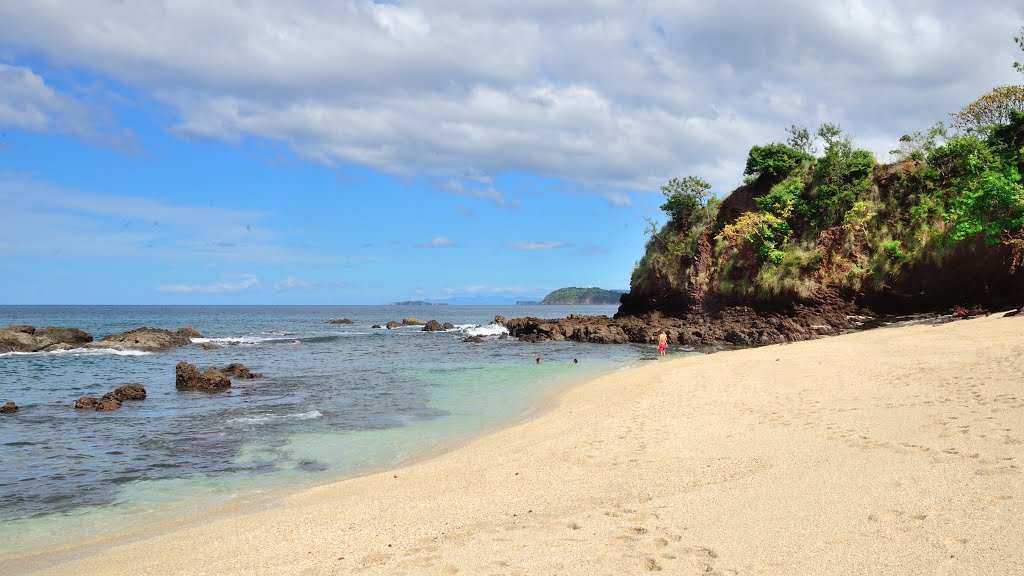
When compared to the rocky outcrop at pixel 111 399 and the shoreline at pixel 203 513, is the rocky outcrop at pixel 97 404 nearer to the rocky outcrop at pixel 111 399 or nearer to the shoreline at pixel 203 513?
the rocky outcrop at pixel 111 399

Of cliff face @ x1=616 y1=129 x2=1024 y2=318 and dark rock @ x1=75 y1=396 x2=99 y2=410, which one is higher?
cliff face @ x1=616 y1=129 x2=1024 y2=318

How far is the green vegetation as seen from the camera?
24.4m

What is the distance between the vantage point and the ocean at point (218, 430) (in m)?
8.54

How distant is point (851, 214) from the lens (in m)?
30.3

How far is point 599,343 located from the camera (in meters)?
35.6

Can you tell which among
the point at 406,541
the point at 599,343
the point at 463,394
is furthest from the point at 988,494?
the point at 599,343

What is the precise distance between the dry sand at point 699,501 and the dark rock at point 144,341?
3499 cm

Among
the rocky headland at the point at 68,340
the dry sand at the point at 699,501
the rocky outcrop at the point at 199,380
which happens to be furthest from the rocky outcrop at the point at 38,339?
the dry sand at the point at 699,501

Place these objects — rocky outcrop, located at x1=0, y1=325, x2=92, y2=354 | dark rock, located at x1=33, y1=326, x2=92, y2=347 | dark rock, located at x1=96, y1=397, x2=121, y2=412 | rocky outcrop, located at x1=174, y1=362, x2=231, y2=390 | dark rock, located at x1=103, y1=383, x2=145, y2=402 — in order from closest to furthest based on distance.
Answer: dark rock, located at x1=96, y1=397, x2=121, y2=412, dark rock, located at x1=103, y1=383, x2=145, y2=402, rocky outcrop, located at x1=174, y1=362, x2=231, y2=390, rocky outcrop, located at x1=0, y1=325, x2=92, y2=354, dark rock, located at x1=33, y1=326, x2=92, y2=347

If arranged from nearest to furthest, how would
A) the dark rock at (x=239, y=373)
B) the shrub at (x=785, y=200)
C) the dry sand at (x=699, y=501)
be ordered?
1. the dry sand at (x=699, y=501)
2. the dark rock at (x=239, y=373)
3. the shrub at (x=785, y=200)

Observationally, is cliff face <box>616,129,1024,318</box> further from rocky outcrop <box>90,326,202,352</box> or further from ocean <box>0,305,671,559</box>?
rocky outcrop <box>90,326,202,352</box>

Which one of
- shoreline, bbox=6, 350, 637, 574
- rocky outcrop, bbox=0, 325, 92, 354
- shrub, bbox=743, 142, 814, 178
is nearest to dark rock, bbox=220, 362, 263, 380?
shoreline, bbox=6, 350, 637, 574

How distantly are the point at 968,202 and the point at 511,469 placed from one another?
23.8 metres

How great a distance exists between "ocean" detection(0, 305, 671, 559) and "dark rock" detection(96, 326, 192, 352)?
8.24 metres
